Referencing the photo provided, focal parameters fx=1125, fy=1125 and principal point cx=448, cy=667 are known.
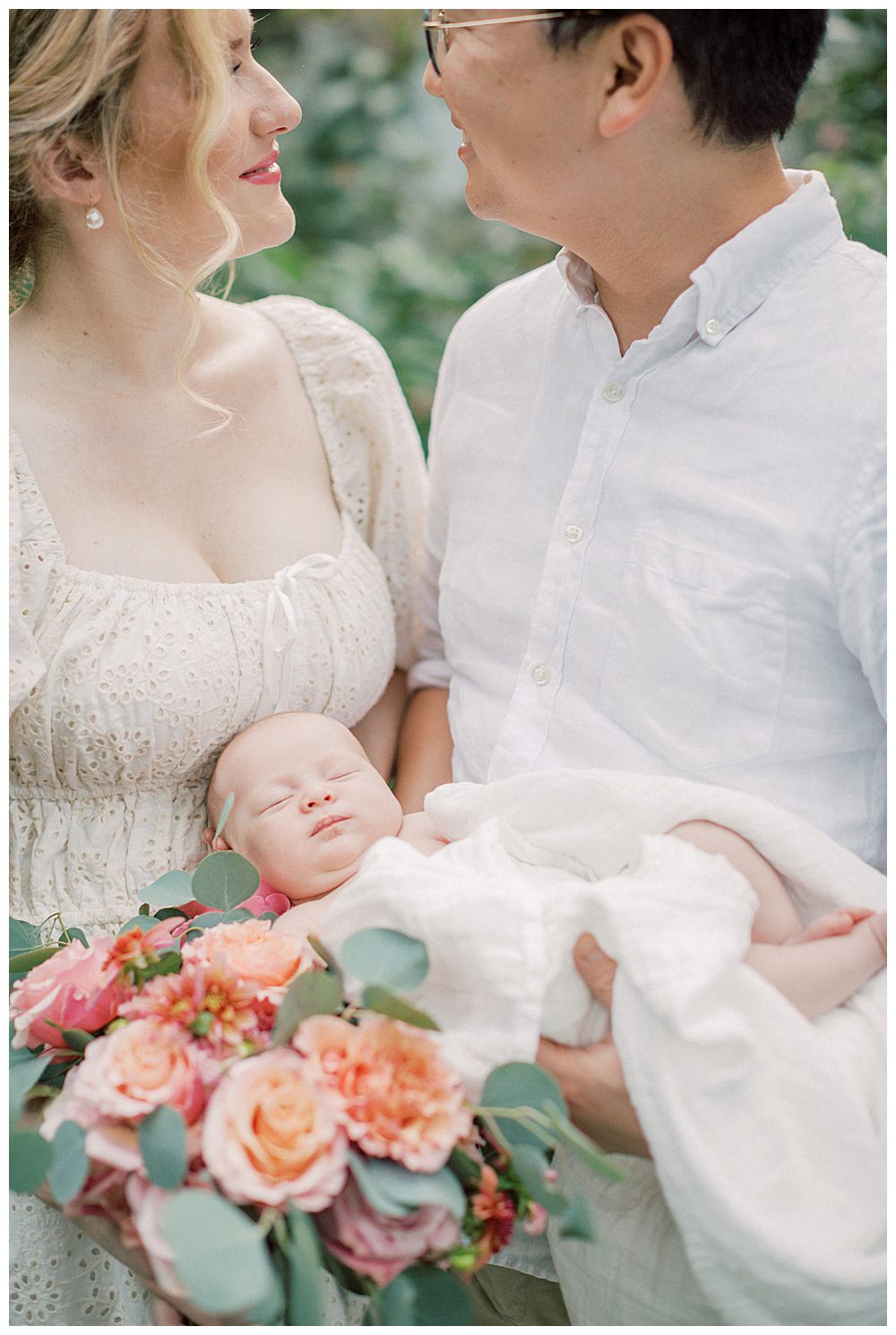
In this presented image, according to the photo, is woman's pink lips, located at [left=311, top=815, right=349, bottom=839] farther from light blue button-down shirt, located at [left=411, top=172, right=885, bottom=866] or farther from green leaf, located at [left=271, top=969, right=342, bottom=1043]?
green leaf, located at [left=271, top=969, right=342, bottom=1043]

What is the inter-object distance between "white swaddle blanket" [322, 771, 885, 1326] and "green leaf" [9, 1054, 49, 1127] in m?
0.29

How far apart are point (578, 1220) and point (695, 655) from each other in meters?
0.64

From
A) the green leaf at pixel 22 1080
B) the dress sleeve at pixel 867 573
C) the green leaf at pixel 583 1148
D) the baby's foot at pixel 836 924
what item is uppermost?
the dress sleeve at pixel 867 573

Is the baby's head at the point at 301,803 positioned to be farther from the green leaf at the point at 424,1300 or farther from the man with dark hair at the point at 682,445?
the green leaf at the point at 424,1300

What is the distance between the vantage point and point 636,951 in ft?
3.20

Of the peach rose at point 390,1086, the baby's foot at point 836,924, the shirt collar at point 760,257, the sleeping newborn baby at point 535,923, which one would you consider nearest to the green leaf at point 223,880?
the sleeping newborn baby at point 535,923

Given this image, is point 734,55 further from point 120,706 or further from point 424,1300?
point 424,1300

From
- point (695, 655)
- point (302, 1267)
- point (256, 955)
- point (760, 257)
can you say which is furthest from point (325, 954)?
point (760, 257)

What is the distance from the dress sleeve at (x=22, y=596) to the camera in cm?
132

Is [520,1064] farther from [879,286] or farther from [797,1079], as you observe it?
[879,286]

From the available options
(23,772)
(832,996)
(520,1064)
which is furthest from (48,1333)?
(832,996)

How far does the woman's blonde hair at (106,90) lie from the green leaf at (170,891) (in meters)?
0.78

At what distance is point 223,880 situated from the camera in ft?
3.92

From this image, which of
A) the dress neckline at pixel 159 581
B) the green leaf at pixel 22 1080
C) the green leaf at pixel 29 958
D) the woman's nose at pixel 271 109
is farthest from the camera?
the woman's nose at pixel 271 109
